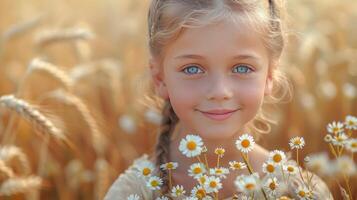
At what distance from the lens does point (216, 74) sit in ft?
5.90

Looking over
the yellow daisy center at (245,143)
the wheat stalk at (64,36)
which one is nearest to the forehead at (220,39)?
the yellow daisy center at (245,143)

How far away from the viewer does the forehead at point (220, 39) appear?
1797mm

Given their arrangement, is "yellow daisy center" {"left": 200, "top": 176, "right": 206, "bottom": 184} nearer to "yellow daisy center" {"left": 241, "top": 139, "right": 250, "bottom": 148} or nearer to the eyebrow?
"yellow daisy center" {"left": 241, "top": 139, "right": 250, "bottom": 148}

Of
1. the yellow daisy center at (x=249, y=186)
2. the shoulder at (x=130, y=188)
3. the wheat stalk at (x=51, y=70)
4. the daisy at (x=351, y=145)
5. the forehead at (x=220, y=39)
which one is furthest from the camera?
the wheat stalk at (x=51, y=70)

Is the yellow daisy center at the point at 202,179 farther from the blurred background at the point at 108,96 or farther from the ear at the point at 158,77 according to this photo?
the blurred background at the point at 108,96

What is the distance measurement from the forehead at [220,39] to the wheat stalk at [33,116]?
1.42 feet

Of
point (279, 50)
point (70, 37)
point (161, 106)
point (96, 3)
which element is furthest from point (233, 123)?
point (96, 3)

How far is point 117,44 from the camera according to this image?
166 inches

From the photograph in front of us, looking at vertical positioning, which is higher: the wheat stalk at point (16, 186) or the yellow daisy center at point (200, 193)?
the wheat stalk at point (16, 186)

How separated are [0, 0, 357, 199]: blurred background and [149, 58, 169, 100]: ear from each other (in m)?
0.31

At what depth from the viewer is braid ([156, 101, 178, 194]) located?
2.08 meters

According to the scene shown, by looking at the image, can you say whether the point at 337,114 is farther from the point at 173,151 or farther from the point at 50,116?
the point at 50,116

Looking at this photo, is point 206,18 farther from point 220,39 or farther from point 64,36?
point 64,36

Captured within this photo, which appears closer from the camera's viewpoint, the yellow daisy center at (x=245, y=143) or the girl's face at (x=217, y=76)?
the yellow daisy center at (x=245, y=143)
